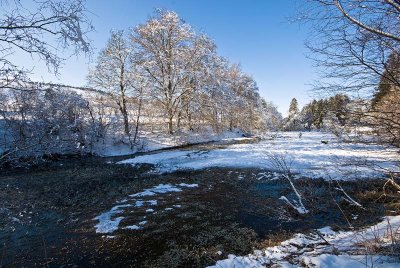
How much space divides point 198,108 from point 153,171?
40.8 feet

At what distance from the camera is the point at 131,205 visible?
773 cm

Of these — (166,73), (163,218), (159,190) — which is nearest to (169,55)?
(166,73)

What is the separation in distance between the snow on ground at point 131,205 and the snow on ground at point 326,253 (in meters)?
2.83

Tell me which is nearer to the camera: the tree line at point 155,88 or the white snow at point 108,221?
the white snow at point 108,221

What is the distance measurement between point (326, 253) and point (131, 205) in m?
5.32

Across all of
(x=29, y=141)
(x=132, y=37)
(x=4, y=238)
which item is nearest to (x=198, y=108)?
(x=132, y=37)

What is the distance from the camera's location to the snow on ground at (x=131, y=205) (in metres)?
6.20

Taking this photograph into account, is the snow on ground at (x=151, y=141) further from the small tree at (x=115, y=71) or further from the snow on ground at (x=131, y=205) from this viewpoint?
the snow on ground at (x=131, y=205)

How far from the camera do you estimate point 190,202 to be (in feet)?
26.1

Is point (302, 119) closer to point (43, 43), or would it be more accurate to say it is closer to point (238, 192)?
point (238, 192)

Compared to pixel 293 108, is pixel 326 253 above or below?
below

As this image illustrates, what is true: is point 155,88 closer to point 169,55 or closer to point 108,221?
point 169,55

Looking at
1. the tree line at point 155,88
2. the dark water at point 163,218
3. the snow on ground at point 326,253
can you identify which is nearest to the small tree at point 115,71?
the tree line at point 155,88

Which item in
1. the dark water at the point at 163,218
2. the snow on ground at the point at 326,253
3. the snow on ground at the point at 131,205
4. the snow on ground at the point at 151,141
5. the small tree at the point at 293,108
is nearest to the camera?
the snow on ground at the point at 326,253
